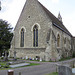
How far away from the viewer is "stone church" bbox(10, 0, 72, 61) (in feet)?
63.1

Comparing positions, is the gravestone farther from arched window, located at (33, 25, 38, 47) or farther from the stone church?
arched window, located at (33, 25, 38, 47)

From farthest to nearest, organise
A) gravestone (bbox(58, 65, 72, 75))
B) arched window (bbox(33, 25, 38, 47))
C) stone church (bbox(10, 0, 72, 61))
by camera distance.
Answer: arched window (bbox(33, 25, 38, 47)), stone church (bbox(10, 0, 72, 61)), gravestone (bbox(58, 65, 72, 75))

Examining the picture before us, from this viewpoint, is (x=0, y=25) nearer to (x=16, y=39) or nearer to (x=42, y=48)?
(x=16, y=39)

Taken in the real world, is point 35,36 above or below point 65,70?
above

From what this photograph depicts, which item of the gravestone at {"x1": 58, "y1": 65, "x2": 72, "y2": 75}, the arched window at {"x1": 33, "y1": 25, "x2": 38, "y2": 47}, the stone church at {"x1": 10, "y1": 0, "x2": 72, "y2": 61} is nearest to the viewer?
the gravestone at {"x1": 58, "y1": 65, "x2": 72, "y2": 75}

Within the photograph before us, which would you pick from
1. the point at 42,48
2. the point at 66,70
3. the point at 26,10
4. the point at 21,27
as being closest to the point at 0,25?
the point at 21,27

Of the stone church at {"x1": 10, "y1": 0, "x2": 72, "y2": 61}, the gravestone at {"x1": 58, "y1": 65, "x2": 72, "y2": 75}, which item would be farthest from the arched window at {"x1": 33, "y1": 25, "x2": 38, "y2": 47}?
the gravestone at {"x1": 58, "y1": 65, "x2": 72, "y2": 75}

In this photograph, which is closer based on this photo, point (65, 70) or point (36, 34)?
point (65, 70)

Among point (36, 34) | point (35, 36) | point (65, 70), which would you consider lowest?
point (65, 70)

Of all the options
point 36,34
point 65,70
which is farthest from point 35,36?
point 65,70

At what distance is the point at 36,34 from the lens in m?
22.3

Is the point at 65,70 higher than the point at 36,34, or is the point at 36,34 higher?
the point at 36,34

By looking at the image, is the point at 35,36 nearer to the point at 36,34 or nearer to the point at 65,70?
the point at 36,34

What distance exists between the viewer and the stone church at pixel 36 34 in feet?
63.1
